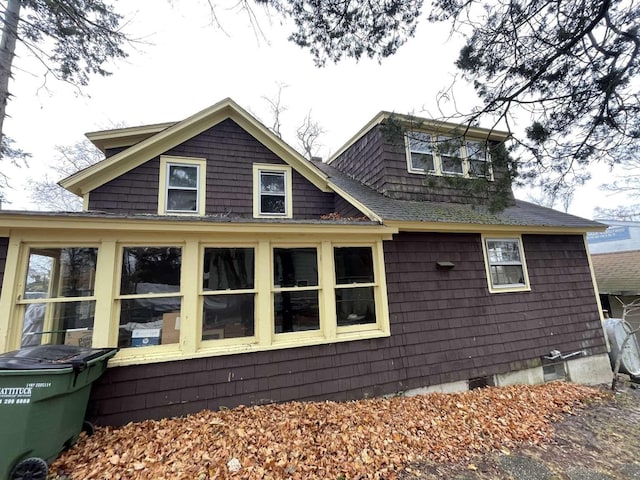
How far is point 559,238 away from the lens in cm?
648

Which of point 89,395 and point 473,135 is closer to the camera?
point 89,395

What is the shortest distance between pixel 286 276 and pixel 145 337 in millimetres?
2100

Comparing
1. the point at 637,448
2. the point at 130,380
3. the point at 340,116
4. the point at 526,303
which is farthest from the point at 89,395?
the point at 340,116

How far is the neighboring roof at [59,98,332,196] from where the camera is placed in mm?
5727

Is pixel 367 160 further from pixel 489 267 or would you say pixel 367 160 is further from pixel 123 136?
pixel 123 136

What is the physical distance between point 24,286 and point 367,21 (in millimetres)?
5908

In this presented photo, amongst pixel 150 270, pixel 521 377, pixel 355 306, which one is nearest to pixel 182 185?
pixel 150 270

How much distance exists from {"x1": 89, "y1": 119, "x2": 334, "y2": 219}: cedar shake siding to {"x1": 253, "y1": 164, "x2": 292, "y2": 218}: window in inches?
5.3

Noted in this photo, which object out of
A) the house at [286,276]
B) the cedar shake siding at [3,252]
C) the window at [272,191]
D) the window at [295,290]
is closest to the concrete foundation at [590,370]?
the house at [286,276]

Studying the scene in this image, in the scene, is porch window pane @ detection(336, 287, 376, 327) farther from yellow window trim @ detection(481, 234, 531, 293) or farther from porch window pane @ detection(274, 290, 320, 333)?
yellow window trim @ detection(481, 234, 531, 293)

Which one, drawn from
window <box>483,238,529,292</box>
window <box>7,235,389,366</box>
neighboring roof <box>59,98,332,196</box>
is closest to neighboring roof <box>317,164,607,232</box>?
window <box>483,238,529,292</box>

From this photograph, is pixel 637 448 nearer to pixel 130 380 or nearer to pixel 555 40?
pixel 555 40

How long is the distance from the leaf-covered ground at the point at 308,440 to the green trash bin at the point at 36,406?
32cm

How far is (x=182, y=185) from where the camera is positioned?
20.6ft
